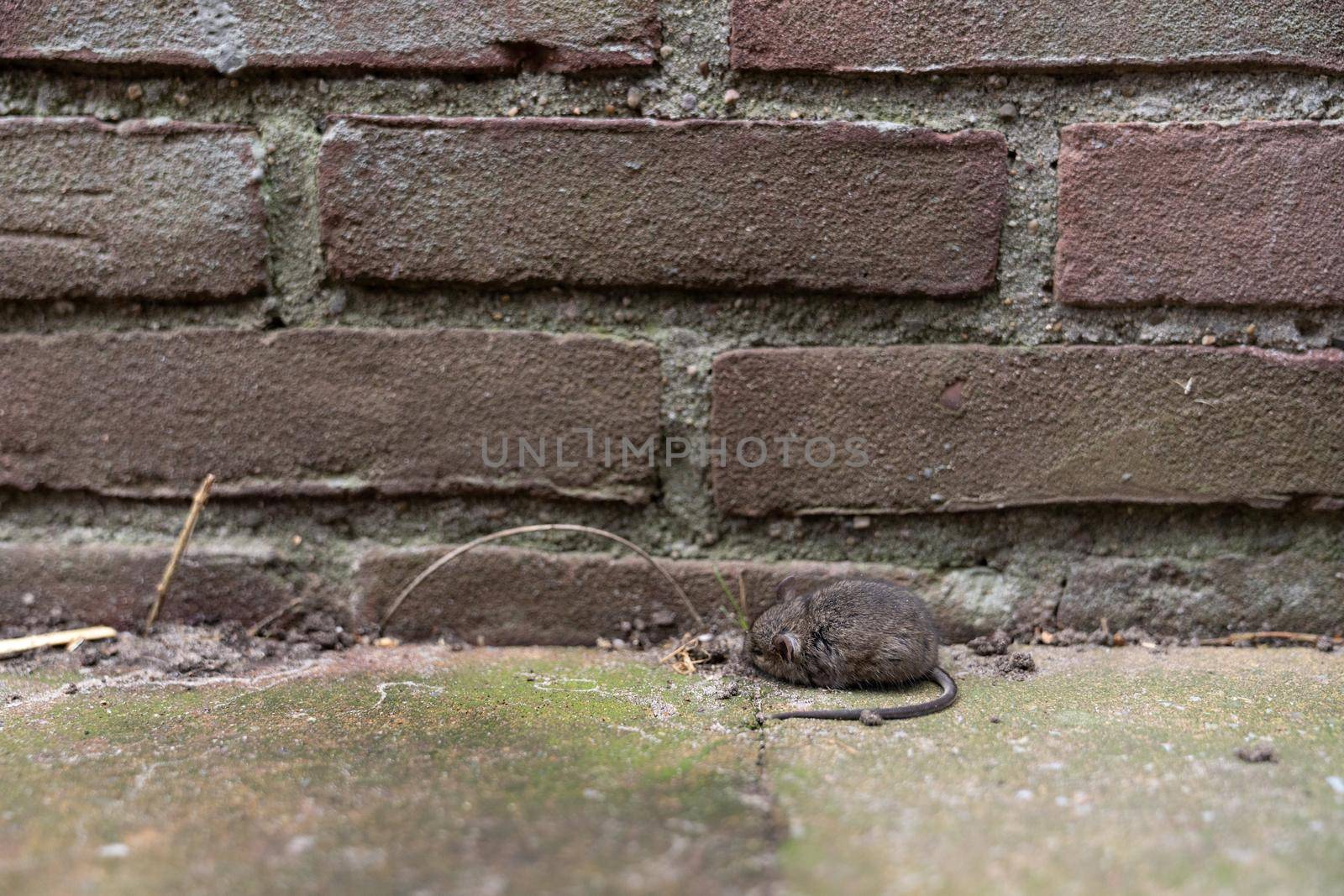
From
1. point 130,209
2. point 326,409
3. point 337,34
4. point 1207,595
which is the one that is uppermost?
point 337,34

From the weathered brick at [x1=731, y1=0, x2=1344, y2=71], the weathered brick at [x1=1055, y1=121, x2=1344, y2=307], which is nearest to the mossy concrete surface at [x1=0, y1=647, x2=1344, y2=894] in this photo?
the weathered brick at [x1=1055, y1=121, x2=1344, y2=307]

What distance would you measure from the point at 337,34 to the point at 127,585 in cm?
116

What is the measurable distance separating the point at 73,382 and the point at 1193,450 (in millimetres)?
2176

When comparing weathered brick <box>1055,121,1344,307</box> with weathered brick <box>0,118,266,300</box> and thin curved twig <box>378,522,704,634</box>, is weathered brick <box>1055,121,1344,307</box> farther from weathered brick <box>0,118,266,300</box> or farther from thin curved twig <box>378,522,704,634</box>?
weathered brick <box>0,118,266,300</box>

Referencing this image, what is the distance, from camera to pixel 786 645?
162cm

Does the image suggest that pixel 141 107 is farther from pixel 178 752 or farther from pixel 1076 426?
pixel 1076 426

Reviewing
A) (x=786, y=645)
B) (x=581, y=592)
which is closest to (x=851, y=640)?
(x=786, y=645)

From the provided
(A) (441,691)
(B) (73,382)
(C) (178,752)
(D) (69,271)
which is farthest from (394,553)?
(D) (69,271)

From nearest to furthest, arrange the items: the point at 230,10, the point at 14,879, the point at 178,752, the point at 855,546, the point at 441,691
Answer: the point at 14,879, the point at 178,752, the point at 441,691, the point at 230,10, the point at 855,546

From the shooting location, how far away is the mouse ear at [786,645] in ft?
5.30

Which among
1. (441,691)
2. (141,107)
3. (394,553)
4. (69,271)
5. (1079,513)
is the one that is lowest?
(441,691)

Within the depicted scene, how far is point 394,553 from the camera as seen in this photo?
1.82 meters

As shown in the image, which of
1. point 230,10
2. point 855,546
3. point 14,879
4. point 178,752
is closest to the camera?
point 14,879

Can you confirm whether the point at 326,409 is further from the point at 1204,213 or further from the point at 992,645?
the point at 1204,213
